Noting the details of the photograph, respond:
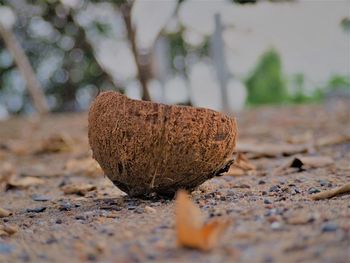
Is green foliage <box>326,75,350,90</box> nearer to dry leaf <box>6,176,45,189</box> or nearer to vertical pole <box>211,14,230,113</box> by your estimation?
vertical pole <box>211,14,230,113</box>

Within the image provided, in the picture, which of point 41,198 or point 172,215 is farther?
point 41,198

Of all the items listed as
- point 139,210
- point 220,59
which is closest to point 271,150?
point 139,210

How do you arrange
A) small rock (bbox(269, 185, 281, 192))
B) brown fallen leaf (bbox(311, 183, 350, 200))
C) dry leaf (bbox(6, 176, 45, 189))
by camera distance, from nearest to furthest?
brown fallen leaf (bbox(311, 183, 350, 200)) → small rock (bbox(269, 185, 281, 192)) → dry leaf (bbox(6, 176, 45, 189))

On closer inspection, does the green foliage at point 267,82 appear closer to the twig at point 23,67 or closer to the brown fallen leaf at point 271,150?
the twig at point 23,67

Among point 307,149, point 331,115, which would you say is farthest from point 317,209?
point 331,115

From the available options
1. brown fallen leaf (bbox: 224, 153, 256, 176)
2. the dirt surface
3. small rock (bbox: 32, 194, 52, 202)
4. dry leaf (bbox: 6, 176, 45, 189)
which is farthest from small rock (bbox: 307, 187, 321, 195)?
dry leaf (bbox: 6, 176, 45, 189)

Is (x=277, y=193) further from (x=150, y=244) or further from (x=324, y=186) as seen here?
(x=150, y=244)

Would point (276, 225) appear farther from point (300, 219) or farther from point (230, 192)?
point (230, 192)

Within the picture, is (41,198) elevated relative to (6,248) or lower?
lower
